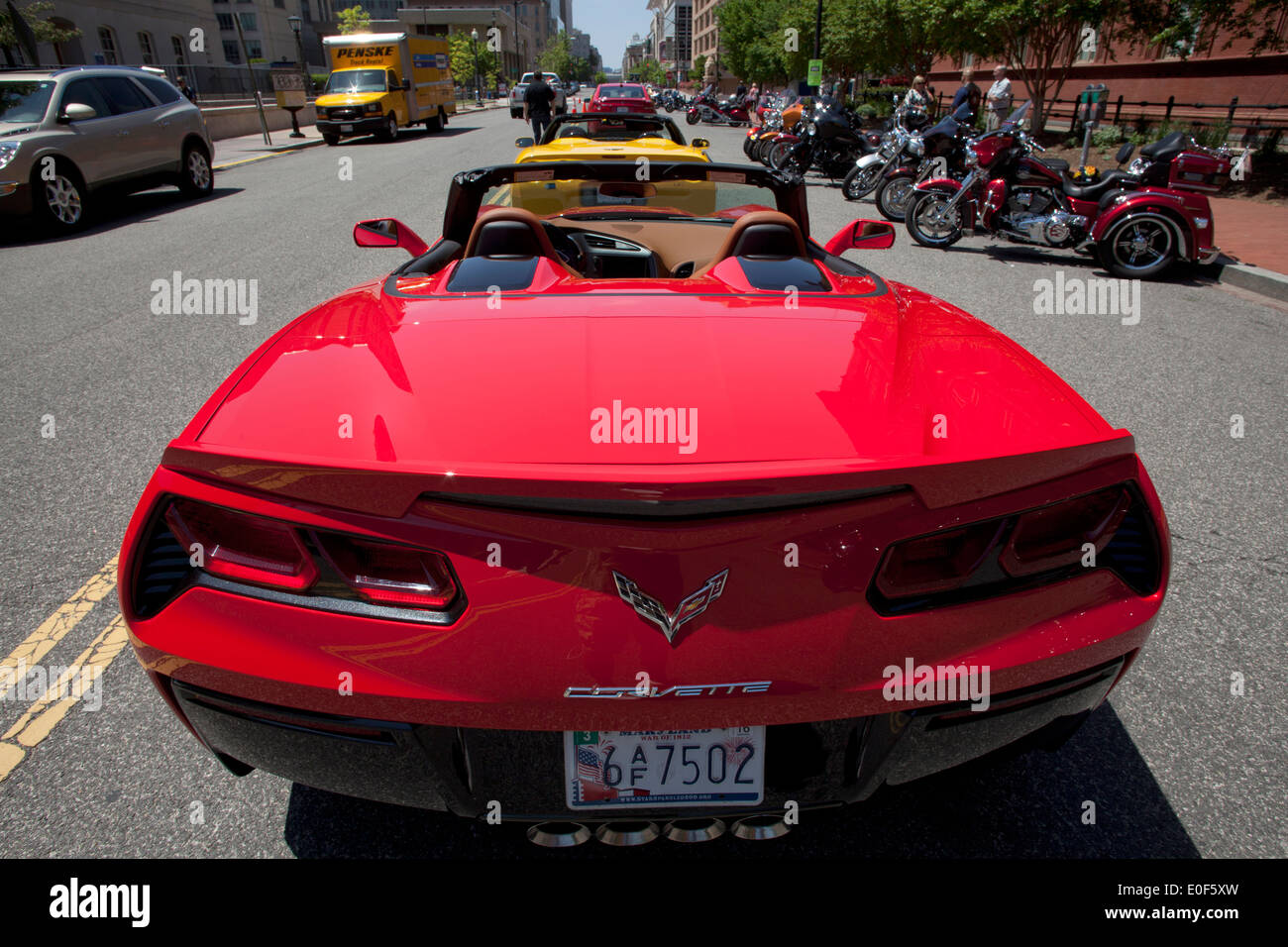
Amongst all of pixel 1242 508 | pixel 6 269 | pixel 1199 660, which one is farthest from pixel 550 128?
pixel 1199 660

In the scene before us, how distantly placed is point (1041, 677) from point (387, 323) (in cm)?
155

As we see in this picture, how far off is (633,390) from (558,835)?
0.83 meters

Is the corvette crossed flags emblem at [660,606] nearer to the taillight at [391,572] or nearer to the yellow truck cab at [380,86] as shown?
the taillight at [391,572]

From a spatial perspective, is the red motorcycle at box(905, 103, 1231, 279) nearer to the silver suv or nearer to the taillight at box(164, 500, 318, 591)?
the taillight at box(164, 500, 318, 591)

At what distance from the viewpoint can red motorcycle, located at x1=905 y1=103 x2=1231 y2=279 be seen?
7.43m

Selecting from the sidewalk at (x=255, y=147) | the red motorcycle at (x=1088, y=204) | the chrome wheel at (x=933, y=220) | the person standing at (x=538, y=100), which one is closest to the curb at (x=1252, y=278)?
the red motorcycle at (x=1088, y=204)

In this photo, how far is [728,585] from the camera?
118cm

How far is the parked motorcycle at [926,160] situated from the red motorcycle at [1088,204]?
78 centimetres

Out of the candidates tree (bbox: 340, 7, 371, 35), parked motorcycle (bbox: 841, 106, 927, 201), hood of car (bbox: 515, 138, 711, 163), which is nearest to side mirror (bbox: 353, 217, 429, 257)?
hood of car (bbox: 515, 138, 711, 163)

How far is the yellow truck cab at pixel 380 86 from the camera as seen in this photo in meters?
22.6

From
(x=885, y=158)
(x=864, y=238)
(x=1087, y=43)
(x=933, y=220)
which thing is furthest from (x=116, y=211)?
(x=1087, y=43)

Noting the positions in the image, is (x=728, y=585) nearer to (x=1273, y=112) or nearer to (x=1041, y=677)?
(x=1041, y=677)

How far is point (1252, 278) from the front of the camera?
7.45 metres

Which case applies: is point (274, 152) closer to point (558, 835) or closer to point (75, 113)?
point (75, 113)
